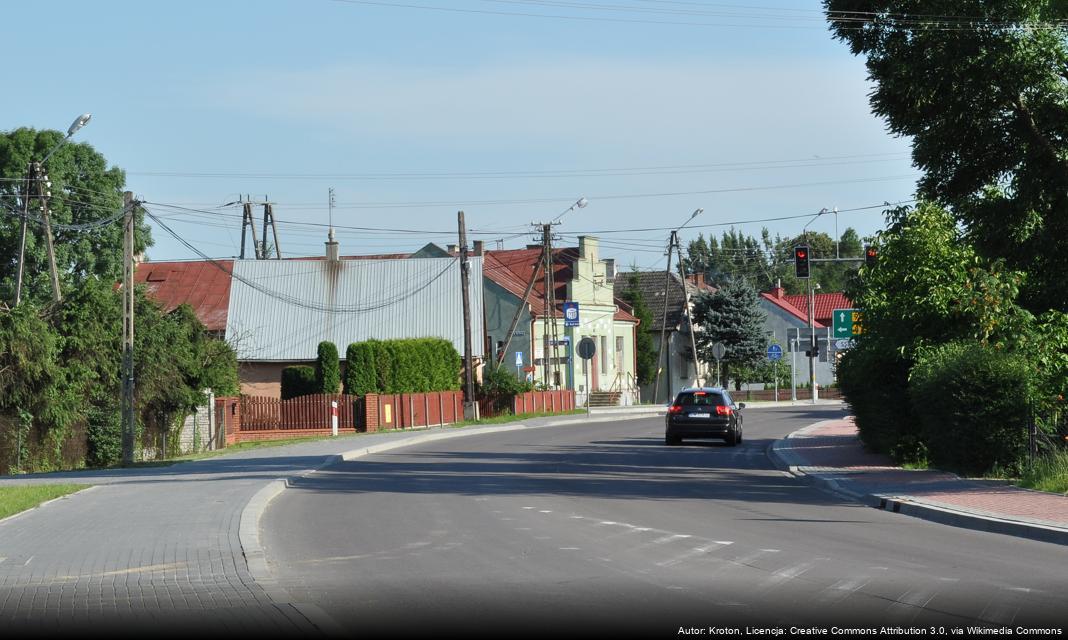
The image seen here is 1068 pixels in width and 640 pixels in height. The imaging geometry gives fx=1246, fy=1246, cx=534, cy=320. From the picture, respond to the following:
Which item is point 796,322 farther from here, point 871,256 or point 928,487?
point 928,487

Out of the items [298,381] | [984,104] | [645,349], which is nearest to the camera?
[984,104]

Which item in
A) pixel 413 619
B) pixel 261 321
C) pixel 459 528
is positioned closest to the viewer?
pixel 413 619

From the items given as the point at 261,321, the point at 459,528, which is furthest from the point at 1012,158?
the point at 261,321

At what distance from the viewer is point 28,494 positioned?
19266 mm

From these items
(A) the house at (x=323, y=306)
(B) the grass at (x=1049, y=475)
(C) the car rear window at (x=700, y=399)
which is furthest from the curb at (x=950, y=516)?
(A) the house at (x=323, y=306)

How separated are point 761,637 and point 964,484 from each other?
1132cm

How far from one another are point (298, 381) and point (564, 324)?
1366cm

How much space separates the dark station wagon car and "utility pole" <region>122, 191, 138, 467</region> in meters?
13.3

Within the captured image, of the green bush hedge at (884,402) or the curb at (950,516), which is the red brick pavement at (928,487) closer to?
the curb at (950,516)

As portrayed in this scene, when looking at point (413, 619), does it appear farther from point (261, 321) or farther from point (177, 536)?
→ point (261, 321)

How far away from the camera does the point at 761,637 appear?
303 inches

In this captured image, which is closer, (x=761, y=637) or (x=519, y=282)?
(x=761, y=637)

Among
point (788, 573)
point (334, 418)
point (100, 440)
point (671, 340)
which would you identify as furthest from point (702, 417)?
point (671, 340)

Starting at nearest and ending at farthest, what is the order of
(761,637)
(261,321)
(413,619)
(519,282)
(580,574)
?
(761,637) → (413,619) → (580,574) → (261,321) → (519,282)
